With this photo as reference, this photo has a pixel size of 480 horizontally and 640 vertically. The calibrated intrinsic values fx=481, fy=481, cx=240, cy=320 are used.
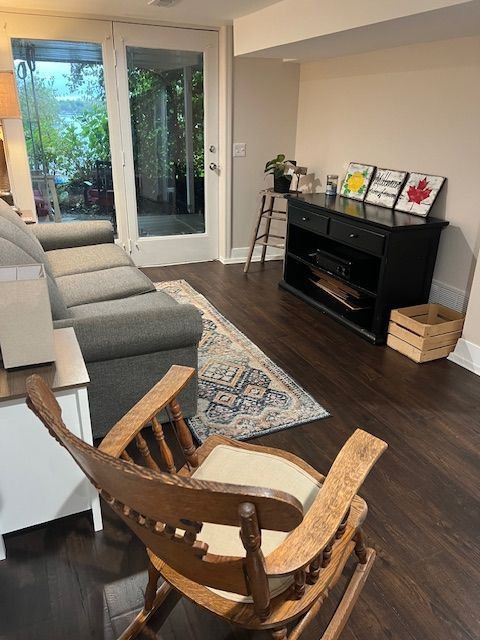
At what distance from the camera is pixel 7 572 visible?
5.27 ft

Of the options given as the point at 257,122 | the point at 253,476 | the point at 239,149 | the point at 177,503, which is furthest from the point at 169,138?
the point at 177,503

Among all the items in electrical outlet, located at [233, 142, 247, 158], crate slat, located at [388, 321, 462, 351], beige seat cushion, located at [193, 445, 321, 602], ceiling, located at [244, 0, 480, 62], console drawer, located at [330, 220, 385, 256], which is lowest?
crate slat, located at [388, 321, 462, 351]

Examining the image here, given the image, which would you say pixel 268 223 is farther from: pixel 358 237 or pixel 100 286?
pixel 100 286

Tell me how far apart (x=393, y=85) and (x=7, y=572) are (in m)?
3.75

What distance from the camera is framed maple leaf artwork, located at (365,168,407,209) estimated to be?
139 inches

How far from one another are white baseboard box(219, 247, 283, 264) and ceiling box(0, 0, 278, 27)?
208cm

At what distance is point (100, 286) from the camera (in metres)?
2.83

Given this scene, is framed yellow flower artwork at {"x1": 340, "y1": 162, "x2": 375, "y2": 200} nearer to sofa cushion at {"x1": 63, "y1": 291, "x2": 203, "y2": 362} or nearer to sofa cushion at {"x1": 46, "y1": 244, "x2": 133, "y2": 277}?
sofa cushion at {"x1": 46, "y1": 244, "x2": 133, "y2": 277}

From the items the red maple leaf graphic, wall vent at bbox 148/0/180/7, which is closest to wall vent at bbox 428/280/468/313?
the red maple leaf graphic

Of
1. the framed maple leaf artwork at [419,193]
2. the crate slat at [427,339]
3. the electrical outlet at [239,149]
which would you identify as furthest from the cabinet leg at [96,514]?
the electrical outlet at [239,149]

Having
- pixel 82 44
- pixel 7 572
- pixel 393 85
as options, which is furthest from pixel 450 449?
pixel 82 44

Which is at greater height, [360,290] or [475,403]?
[360,290]

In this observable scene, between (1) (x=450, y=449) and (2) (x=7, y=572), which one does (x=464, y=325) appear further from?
(2) (x=7, y=572)

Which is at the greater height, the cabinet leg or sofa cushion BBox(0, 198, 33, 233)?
sofa cushion BBox(0, 198, 33, 233)
